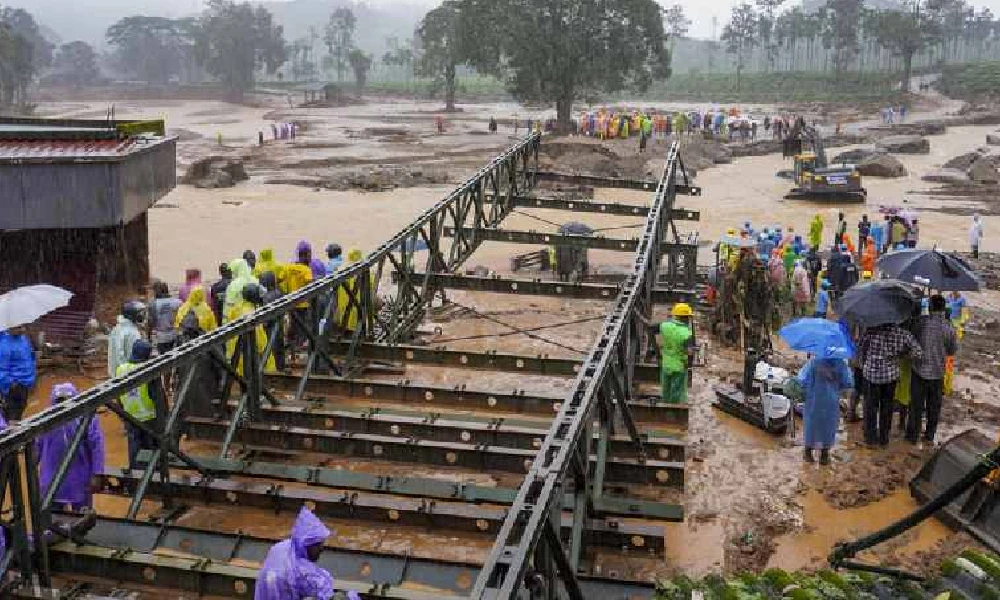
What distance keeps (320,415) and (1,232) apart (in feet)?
21.2

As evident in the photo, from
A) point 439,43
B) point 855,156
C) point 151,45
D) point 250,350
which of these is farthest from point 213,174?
point 151,45

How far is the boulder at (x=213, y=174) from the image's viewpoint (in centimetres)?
3027

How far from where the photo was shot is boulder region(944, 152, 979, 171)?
37031 mm

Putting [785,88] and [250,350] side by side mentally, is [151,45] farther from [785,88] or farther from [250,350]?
[250,350]

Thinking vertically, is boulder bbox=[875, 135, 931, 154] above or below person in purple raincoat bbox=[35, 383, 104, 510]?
above

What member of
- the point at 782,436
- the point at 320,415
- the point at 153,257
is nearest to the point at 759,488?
the point at 782,436

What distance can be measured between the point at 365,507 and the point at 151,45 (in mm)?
119081

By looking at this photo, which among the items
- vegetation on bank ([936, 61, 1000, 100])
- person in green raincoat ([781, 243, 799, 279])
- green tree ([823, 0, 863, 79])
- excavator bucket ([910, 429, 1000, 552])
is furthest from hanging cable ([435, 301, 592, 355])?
green tree ([823, 0, 863, 79])

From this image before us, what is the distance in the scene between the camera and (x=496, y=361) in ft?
29.9

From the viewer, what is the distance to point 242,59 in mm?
84562

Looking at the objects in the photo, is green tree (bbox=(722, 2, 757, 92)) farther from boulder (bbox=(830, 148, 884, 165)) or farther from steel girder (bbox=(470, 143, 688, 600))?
steel girder (bbox=(470, 143, 688, 600))

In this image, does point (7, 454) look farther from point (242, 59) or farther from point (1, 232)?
point (242, 59)

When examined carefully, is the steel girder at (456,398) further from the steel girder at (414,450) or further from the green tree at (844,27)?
the green tree at (844,27)

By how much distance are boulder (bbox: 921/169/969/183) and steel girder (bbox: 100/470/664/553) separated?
32353 millimetres
